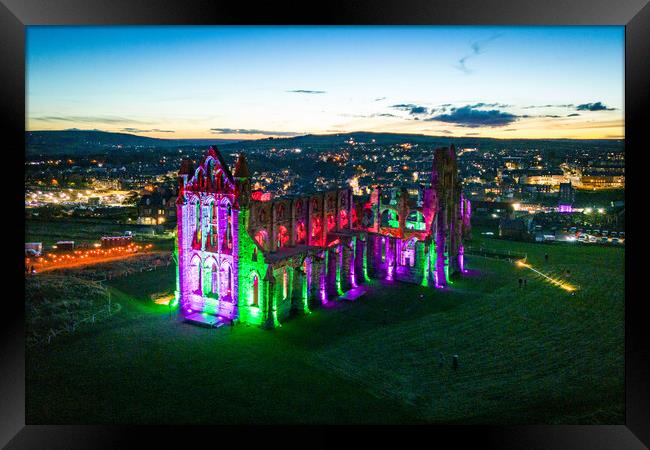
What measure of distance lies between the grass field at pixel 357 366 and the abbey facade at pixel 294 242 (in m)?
2.28

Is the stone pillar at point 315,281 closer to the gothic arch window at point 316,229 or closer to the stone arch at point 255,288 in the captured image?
the gothic arch window at point 316,229

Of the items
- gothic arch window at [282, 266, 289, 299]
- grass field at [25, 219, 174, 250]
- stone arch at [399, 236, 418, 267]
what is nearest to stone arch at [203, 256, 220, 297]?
gothic arch window at [282, 266, 289, 299]

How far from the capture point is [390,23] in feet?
69.8

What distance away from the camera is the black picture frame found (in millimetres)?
21016

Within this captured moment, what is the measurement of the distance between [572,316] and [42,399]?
31.2 meters

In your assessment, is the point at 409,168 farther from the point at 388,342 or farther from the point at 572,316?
the point at 388,342

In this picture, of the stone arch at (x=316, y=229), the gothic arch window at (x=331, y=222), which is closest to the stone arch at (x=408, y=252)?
the gothic arch window at (x=331, y=222)

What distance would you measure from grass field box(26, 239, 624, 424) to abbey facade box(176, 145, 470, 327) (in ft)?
7.47

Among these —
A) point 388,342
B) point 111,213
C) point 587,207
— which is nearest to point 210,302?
point 388,342

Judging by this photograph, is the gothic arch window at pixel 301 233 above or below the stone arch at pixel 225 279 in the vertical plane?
above

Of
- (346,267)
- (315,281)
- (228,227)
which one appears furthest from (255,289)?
(346,267)

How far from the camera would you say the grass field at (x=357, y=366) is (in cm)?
2588

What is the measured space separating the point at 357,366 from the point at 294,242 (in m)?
13.5

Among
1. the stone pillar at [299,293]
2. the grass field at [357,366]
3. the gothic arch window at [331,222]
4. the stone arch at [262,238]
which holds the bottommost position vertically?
the grass field at [357,366]
